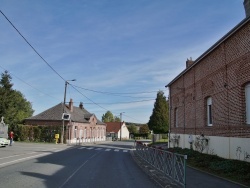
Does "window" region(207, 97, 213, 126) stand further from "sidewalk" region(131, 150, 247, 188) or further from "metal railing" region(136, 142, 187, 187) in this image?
"sidewalk" region(131, 150, 247, 188)

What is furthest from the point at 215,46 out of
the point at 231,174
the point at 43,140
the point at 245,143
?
the point at 43,140

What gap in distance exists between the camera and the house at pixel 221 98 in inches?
567

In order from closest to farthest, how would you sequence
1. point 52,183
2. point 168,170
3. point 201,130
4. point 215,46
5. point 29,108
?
point 52,183
point 168,170
point 215,46
point 201,130
point 29,108

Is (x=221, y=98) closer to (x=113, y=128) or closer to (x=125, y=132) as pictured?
(x=113, y=128)

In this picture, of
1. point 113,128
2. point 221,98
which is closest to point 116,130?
point 113,128

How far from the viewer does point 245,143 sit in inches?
547

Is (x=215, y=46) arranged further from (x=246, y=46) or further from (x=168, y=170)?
(x=168, y=170)

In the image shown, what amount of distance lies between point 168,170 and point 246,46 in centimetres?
701

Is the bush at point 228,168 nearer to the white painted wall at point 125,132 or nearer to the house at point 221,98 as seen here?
the house at point 221,98

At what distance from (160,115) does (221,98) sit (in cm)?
4536

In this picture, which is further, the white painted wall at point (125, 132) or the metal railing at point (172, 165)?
the white painted wall at point (125, 132)

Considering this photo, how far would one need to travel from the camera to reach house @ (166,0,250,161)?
1440 centimetres

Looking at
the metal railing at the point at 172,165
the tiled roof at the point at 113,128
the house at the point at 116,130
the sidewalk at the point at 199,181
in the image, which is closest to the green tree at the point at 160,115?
the house at the point at 116,130

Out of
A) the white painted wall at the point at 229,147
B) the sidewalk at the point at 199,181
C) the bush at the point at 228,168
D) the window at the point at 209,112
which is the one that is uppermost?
the window at the point at 209,112
